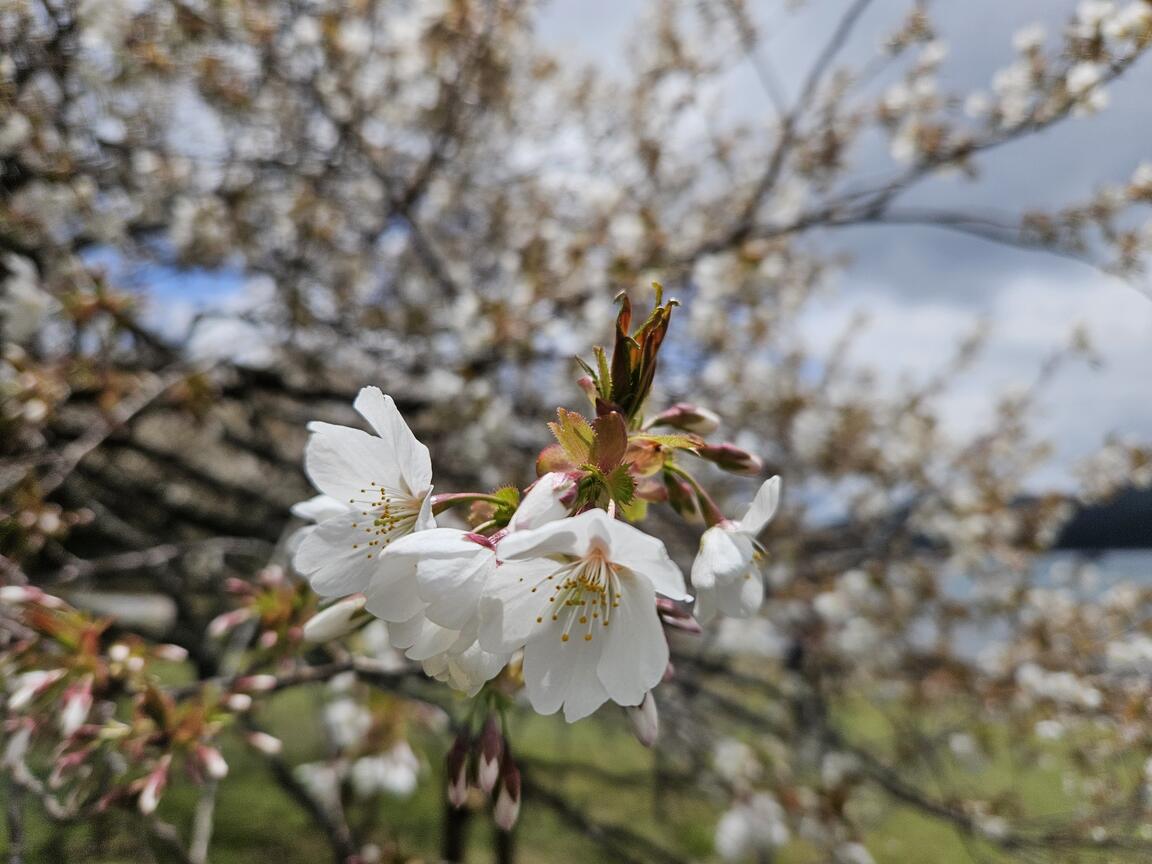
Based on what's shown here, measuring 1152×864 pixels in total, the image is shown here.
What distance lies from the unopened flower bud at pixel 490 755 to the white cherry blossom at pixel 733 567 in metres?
0.24

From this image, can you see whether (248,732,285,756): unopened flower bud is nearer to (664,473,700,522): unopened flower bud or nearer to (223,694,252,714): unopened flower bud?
(223,694,252,714): unopened flower bud

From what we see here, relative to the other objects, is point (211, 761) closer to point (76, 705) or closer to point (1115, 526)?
point (76, 705)

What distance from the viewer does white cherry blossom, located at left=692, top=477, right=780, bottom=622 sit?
0.59m

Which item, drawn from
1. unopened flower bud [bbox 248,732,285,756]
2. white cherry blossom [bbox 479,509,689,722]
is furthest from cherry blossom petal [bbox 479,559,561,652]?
unopened flower bud [bbox 248,732,285,756]

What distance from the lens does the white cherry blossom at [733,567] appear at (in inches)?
23.4

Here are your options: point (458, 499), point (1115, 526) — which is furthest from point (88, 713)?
point (1115, 526)

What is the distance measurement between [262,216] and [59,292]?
1413mm

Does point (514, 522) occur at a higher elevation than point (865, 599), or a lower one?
higher

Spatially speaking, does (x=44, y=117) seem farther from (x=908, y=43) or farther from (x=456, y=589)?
(x=908, y=43)

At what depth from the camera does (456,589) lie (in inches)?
20.2

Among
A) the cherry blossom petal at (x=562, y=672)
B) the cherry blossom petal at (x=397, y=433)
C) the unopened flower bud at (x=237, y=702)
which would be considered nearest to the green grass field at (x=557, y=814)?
the unopened flower bud at (x=237, y=702)

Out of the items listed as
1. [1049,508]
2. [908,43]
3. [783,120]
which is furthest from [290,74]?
[1049,508]

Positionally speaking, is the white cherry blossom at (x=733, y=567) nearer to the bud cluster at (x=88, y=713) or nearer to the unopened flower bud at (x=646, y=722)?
the unopened flower bud at (x=646, y=722)

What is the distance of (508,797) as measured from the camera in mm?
644
